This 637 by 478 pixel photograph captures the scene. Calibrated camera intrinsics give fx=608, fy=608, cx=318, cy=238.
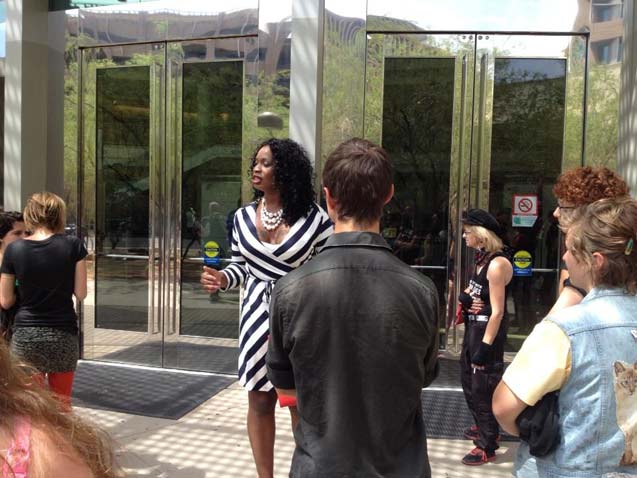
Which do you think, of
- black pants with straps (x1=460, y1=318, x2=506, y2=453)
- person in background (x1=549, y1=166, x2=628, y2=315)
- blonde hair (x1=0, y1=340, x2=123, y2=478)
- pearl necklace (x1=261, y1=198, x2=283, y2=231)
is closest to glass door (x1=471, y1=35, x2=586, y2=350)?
black pants with straps (x1=460, y1=318, x2=506, y2=453)

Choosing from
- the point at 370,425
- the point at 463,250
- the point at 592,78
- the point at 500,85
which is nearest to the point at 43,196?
the point at 370,425

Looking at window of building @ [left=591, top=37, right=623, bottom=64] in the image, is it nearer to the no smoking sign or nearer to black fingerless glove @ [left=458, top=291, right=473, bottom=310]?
the no smoking sign

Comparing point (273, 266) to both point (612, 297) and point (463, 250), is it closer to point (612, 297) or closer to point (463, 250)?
point (612, 297)

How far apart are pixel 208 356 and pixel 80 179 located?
2.59 meters

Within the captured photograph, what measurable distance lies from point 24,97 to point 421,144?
461 cm

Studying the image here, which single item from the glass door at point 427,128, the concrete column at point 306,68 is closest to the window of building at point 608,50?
the glass door at point 427,128

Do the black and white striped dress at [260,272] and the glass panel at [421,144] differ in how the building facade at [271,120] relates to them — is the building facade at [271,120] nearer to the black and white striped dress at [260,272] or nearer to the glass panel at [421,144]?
the glass panel at [421,144]

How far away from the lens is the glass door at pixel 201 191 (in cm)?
679

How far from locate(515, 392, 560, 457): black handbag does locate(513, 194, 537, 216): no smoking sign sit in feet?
15.9

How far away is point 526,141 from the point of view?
20.9ft

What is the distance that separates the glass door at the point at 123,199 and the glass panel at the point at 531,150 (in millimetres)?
3781

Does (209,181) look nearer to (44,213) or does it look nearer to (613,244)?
(44,213)

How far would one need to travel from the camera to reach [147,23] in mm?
6906

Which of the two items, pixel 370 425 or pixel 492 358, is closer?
pixel 370 425
